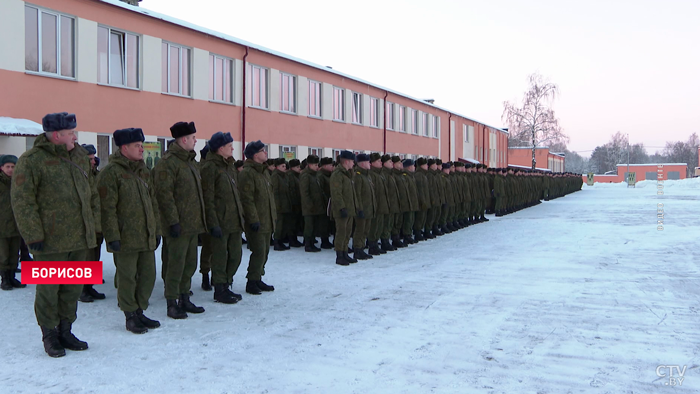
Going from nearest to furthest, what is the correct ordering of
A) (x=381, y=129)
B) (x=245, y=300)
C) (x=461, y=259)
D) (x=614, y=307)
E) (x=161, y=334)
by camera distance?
(x=161, y=334), (x=614, y=307), (x=245, y=300), (x=461, y=259), (x=381, y=129)

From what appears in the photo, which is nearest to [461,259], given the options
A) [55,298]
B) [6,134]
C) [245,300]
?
[245,300]

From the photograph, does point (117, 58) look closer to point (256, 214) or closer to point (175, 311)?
point (256, 214)

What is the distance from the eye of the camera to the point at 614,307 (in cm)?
637

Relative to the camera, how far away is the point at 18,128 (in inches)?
462

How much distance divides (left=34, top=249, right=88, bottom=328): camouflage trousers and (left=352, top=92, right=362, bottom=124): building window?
23.7 m

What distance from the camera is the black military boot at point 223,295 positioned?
6.64 meters

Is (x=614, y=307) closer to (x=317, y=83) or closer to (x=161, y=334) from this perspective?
(x=161, y=334)

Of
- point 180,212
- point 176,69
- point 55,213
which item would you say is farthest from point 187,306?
point 176,69

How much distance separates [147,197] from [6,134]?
791cm

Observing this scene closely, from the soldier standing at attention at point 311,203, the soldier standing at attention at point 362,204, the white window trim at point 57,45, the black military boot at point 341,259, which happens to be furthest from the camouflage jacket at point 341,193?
the white window trim at point 57,45

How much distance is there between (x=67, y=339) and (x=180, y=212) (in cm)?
176

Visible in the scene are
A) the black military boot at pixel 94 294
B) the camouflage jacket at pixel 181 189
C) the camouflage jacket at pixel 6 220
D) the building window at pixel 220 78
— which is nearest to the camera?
the camouflage jacket at pixel 181 189

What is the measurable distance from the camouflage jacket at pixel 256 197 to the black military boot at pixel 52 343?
269 centimetres

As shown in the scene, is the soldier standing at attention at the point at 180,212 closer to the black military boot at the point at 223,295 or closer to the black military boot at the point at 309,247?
the black military boot at the point at 223,295
